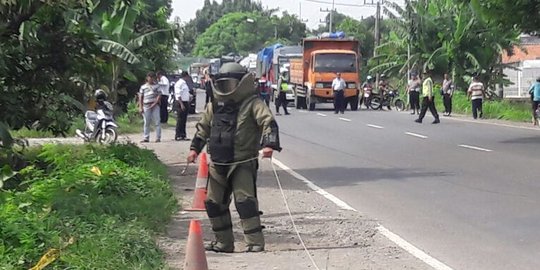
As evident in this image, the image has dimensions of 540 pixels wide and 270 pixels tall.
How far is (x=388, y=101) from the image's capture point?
4566cm

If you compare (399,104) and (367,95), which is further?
(367,95)

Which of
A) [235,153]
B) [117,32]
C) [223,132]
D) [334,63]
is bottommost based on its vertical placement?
[235,153]

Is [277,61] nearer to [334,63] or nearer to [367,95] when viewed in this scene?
[367,95]

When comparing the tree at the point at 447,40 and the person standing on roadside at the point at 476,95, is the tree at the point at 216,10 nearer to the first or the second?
the tree at the point at 447,40

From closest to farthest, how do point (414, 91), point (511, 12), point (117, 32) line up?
point (117, 32) < point (511, 12) < point (414, 91)

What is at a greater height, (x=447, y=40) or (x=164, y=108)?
(x=447, y=40)

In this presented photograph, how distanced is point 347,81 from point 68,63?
30.8 meters

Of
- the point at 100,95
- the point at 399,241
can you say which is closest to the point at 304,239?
the point at 399,241

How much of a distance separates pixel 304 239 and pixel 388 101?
36.8m

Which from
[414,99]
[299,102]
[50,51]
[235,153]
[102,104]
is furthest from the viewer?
[299,102]

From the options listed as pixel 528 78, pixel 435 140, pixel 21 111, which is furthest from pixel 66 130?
pixel 528 78

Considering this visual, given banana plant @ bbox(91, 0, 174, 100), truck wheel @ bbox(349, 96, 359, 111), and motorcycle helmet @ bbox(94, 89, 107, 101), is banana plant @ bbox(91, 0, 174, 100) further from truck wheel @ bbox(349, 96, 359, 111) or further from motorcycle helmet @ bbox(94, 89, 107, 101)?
truck wheel @ bbox(349, 96, 359, 111)

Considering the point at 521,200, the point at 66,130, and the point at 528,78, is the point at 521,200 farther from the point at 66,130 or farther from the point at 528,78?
the point at 528,78

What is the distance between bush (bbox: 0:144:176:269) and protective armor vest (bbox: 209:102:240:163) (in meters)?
1.01
